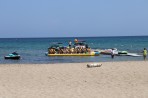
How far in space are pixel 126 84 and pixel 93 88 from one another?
62.6 inches

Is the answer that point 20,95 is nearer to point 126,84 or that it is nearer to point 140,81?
point 126,84

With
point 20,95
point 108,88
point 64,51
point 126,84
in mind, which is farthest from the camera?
point 64,51

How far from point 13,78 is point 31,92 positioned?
14.2 ft

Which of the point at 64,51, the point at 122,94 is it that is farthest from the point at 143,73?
the point at 64,51

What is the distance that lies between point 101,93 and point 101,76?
4.59m

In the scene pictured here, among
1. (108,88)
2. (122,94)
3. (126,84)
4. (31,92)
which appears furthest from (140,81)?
(31,92)

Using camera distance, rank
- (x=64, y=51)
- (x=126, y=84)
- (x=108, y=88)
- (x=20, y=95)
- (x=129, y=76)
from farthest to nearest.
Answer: (x=64, y=51) → (x=129, y=76) → (x=126, y=84) → (x=108, y=88) → (x=20, y=95)

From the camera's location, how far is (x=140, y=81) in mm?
14359

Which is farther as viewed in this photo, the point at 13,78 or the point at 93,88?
the point at 13,78

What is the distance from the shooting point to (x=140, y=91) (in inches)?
466

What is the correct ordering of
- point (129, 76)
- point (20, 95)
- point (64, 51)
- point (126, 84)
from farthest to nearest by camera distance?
point (64, 51), point (129, 76), point (126, 84), point (20, 95)

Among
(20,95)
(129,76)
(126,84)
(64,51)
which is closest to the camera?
(20,95)

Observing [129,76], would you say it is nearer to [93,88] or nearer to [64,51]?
[93,88]

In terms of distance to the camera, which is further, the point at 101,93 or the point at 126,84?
the point at 126,84
